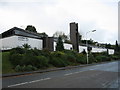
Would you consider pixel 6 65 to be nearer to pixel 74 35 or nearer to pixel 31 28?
pixel 74 35

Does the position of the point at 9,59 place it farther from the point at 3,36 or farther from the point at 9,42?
the point at 3,36

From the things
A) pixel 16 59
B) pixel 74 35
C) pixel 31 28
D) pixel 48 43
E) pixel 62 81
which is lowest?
pixel 62 81

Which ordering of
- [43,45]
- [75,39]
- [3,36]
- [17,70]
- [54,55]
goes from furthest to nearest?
[75,39]
[43,45]
[3,36]
[54,55]
[17,70]

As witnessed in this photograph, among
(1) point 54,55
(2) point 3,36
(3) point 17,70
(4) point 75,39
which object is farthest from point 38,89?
(4) point 75,39

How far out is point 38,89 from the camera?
29.2 ft

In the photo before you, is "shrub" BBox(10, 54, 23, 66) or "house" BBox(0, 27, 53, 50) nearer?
"shrub" BBox(10, 54, 23, 66)

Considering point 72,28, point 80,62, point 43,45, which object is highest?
point 72,28

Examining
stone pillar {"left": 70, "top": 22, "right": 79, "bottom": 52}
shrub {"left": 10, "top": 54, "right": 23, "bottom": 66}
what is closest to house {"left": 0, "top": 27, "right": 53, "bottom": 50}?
shrub {"left": 10, "top": 54, "right": 23, "bottom": 66}

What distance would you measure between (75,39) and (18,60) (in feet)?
121

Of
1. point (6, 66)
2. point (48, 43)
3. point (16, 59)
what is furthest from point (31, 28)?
point (6, 66)

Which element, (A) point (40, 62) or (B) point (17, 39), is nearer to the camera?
(A) point (40, 62)

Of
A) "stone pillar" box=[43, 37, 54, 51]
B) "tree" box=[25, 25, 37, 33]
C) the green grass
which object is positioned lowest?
the green grass

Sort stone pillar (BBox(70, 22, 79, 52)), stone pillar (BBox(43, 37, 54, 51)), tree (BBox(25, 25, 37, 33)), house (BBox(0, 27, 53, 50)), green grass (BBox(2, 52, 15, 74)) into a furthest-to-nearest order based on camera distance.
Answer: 1. tree (BBox(25, 25, 37, 33))
2. stone pillar (BBox(70, 22, 79, 52))
3. stone pillar (BBox(43, 37, 54, 51))
4. house (BBox(0, 27, 53, 50))
5. green grass (BBox(2, 52, 15, 74))

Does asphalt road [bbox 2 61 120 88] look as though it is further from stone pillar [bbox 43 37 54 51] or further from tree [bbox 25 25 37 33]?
tree [bbox 25 25 37 33]
